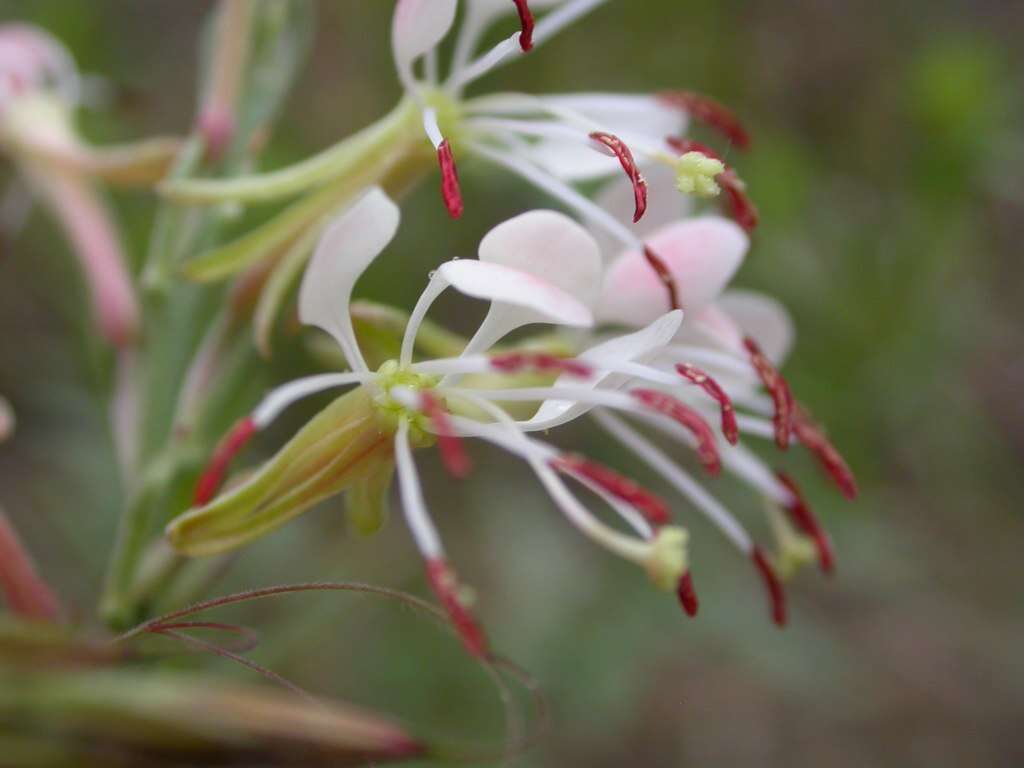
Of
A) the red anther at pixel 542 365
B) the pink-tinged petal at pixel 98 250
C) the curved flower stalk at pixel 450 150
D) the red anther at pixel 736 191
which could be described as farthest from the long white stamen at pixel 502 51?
the pink-tinged petal at pixel 98 250

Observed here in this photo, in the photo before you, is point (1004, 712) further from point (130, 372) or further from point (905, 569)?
point (130, 372)

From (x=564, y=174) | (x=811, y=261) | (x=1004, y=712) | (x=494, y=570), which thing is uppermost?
(x=564, y=174)

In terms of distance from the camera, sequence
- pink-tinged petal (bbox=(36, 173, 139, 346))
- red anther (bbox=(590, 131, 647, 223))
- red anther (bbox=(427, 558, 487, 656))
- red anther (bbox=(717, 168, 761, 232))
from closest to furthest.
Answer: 1. red anther (bbox=(427, 558, 487, 656))
2. red anther (bbox=(590, 131, 647, 223))
3. red anther (bbox=(717, 168, 761, 232))
4. pink-tinged petal (bbox=(36, 173, 139, 346))

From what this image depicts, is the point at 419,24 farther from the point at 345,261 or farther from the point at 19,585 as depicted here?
the point at 19,585

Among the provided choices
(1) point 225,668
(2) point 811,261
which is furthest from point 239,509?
(2) point 811,261

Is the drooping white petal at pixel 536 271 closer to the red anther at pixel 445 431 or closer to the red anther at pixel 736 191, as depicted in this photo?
the red anther at pixel 445 431

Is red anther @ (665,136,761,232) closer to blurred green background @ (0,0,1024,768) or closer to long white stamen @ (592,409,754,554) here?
long white stamen @ (592,409,754,554)

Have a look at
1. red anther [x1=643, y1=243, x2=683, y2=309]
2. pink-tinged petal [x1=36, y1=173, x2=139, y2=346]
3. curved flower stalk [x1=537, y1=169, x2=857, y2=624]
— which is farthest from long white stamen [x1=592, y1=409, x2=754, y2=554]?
pink-tinged petal [x1=36, y1=173, x2=139, y2=346]
